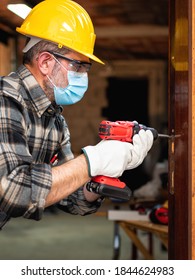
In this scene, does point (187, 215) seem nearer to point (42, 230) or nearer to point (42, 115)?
point (42, 115)

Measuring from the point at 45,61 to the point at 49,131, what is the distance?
0.31 metres

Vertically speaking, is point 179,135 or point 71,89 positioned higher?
point 71,89

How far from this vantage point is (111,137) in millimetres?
2340

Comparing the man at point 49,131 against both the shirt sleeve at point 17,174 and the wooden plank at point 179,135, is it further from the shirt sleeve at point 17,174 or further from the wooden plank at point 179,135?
the wooden plank at point 179,135

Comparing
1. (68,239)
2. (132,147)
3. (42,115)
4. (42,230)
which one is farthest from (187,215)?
(42,230)

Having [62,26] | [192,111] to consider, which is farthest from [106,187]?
[62,26]

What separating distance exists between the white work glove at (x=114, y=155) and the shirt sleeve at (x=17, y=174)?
19 centimetres

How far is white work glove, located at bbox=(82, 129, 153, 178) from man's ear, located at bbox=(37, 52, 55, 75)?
41 cm

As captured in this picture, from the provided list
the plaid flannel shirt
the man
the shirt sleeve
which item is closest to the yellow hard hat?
the man

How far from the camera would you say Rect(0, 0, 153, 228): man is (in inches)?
82.7

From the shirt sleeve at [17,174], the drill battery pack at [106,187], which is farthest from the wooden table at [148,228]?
the shirt sleeve at [17,174]

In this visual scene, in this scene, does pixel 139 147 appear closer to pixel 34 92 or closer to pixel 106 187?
pixel 106 187

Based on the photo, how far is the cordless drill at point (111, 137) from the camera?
7.68 ft

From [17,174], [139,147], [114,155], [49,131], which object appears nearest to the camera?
[17,174]
